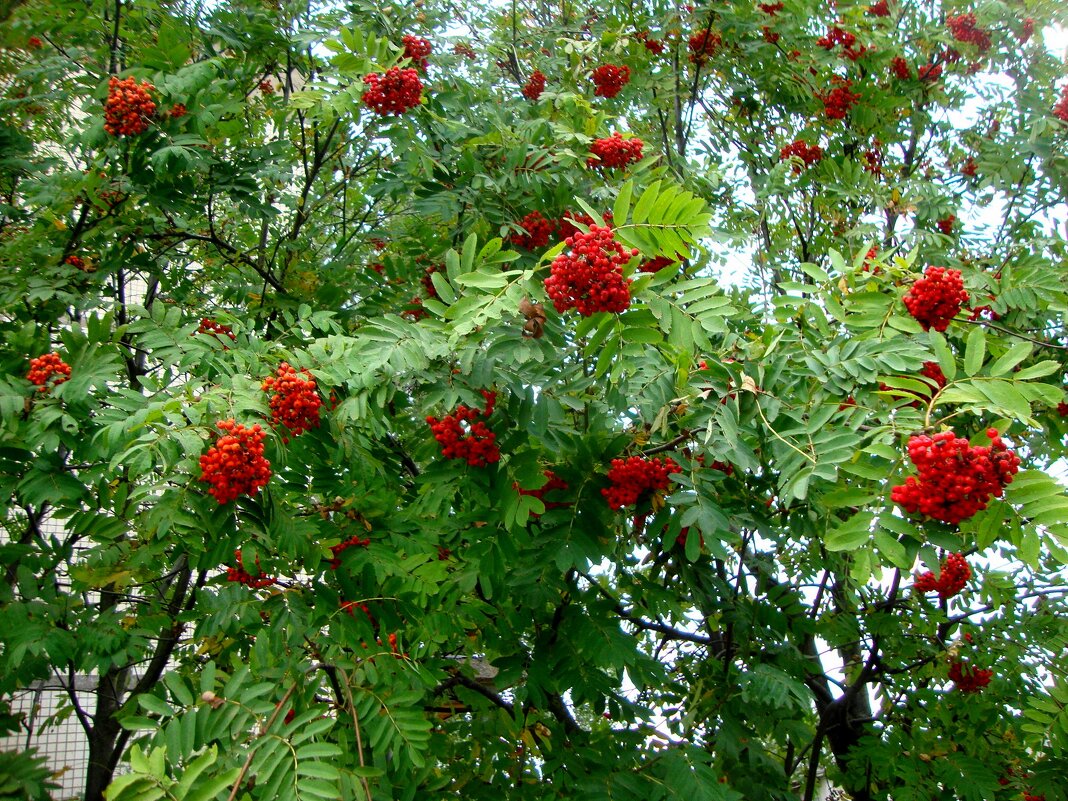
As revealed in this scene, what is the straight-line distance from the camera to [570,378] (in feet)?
9.82

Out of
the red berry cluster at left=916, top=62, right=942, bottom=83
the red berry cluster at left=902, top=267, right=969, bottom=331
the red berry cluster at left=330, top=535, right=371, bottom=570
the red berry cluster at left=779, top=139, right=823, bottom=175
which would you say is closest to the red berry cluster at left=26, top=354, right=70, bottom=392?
the red berry cluster at left=330, top=535, right=371, bottom=570

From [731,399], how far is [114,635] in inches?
91.3

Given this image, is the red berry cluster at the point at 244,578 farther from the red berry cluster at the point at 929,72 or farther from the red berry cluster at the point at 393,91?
the red berry cluster at the point at 929,72

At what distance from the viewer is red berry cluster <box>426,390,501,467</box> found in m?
2.84

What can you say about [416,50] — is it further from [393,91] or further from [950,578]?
[950,578]

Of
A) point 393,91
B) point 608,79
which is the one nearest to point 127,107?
point 393,91

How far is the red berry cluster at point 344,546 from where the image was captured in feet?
9.95

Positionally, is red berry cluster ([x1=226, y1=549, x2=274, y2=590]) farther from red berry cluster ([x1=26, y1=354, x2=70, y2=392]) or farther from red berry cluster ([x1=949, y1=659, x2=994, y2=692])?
red berry cluster ([x1=949, y1=659, x2=994, y2=692])

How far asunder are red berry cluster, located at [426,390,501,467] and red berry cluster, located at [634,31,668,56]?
3407mm

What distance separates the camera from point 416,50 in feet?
13.0

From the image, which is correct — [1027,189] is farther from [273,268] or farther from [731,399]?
[273,268]

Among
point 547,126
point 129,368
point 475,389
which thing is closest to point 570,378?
point 475,389

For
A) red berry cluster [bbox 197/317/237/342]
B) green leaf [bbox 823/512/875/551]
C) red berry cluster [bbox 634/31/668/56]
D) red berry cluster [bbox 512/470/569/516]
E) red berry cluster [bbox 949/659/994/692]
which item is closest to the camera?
green leaf [bbox 823/512/875/551]

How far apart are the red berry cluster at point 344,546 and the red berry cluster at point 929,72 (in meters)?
4.85
